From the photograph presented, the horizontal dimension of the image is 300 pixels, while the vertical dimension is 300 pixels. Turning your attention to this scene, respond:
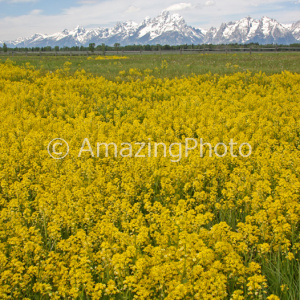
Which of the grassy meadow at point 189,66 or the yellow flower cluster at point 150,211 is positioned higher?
the grassy meadow at point 189,66

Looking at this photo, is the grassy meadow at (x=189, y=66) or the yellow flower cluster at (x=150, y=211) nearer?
the yellow flower cluster at (x=150, y=211)

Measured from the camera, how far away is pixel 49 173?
6.44 m

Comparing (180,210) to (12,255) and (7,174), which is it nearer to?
(12,255)

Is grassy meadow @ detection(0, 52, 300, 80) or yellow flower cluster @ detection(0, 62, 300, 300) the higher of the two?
grassy meadow @ detection(0, 52, 300, 80)

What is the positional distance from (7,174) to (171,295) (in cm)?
466

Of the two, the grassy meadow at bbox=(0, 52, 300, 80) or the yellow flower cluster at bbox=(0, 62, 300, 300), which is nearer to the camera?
the yellow flower cluster at bbox=(0, 62, 300, 300)

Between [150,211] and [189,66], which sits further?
[189,66]

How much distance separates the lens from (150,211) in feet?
15.9

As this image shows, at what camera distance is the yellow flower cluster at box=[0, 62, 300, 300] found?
133 inches

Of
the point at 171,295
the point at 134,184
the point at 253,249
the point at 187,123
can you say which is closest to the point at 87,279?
the point at 171,295

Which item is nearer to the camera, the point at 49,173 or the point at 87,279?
the point at 87,279

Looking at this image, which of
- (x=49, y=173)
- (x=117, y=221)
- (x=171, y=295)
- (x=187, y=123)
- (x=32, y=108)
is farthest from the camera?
(x=32, y=108)

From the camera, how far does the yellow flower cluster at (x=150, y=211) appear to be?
3379mm

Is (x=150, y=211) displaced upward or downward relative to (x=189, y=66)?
downward
